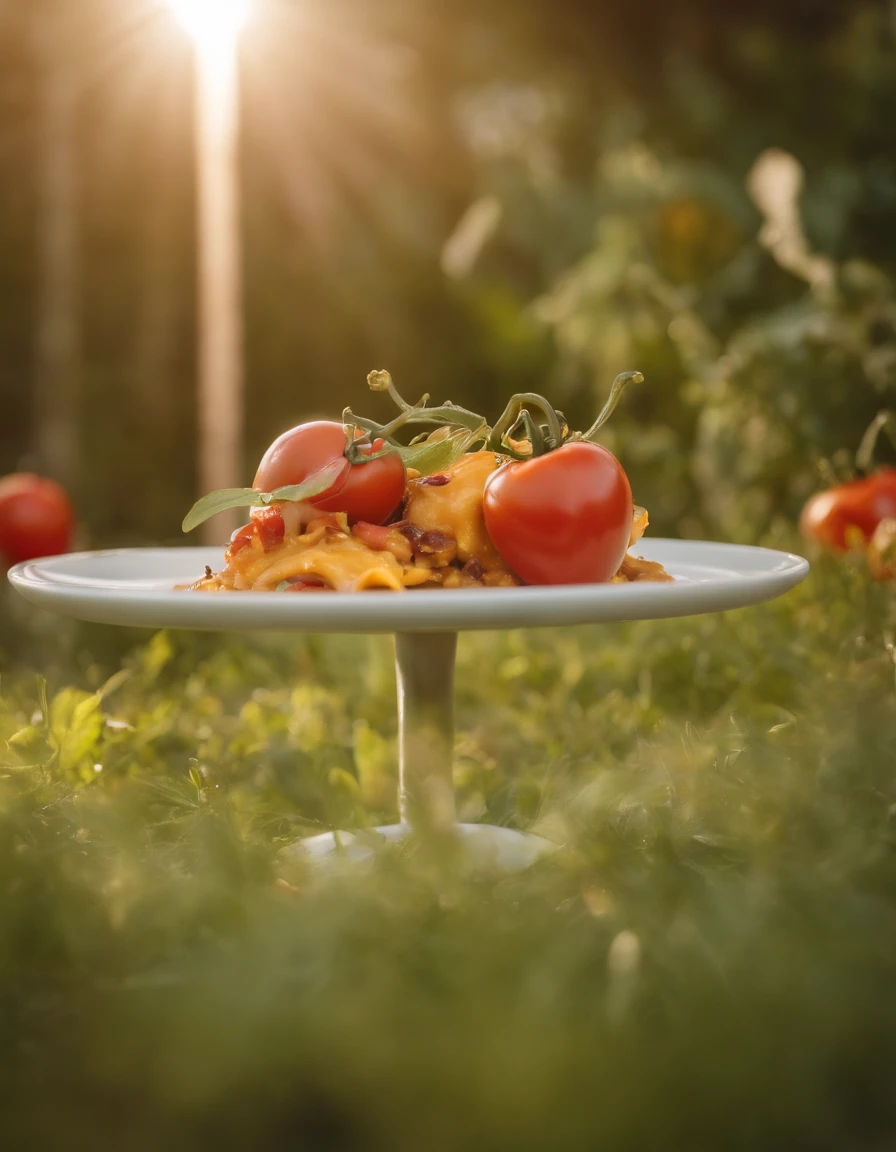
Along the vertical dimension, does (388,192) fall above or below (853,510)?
above

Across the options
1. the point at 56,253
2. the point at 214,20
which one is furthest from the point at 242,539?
the point at 56,253

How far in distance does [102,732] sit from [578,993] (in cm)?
124

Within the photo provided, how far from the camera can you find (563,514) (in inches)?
58.2

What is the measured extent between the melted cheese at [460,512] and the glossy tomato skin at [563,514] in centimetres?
6

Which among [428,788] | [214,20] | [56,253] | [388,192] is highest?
[214,20]

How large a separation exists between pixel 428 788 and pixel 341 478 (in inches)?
20.5

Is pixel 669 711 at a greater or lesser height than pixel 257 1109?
lesser

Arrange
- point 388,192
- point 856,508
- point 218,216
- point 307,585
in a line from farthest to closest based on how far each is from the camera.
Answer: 1. point 388,192
2. point 218,216
3. point 856,508
4. point 307,585

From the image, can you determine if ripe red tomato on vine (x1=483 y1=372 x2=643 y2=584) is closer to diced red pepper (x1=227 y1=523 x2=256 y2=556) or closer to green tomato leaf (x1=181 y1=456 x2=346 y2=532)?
green tomato leaf (x1=181 y1=456 x2=346 y2=532)

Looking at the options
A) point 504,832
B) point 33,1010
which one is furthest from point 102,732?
point 33,1010

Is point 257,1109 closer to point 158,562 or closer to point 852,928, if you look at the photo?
point 852,928

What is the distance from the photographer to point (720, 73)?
653 cm

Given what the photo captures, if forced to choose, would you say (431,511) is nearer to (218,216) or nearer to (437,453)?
(437,453)

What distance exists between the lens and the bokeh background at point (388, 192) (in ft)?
17.4
